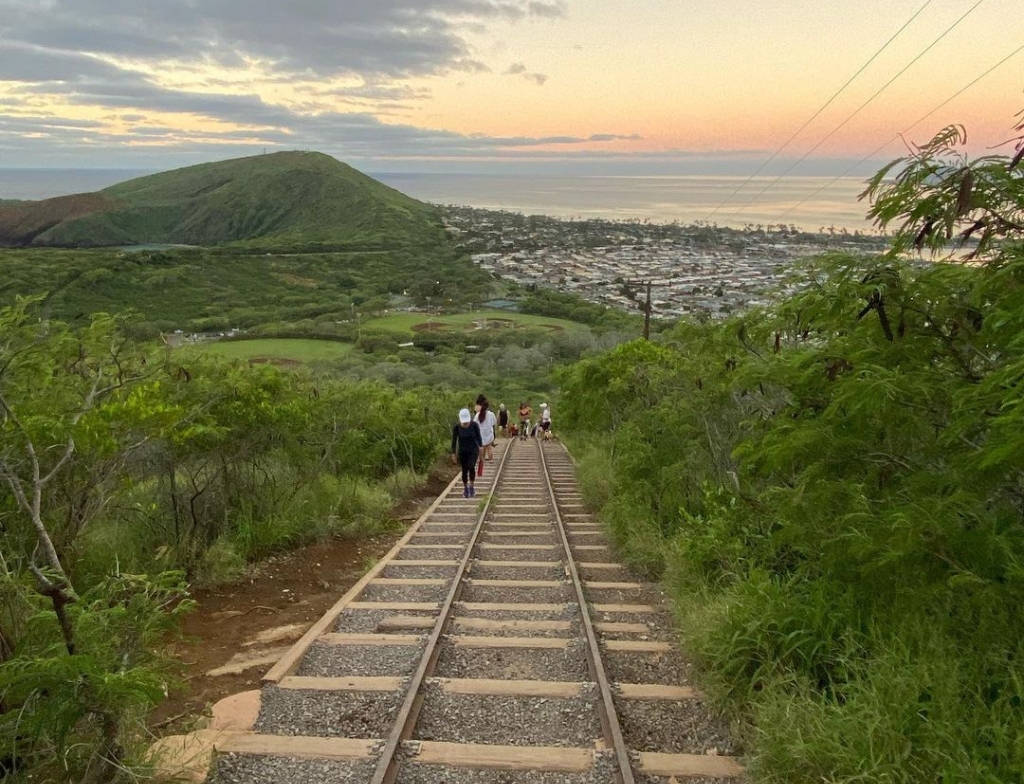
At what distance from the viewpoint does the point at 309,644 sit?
20.7 feet

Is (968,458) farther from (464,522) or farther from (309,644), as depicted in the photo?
(464,522)

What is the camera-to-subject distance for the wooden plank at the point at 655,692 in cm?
533

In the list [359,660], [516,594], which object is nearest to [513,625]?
[516,594]

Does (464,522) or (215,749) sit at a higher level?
(215,749)

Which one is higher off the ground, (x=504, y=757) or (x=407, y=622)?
(x=504, y=757)

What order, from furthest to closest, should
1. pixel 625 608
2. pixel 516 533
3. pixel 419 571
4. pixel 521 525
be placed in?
pixel 521 525 → pixel 516 533 → pixel 419 571 → pixel 625 608

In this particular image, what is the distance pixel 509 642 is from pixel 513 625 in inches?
21.4

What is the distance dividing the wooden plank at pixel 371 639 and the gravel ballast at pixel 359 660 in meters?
0.07

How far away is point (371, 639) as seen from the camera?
6.49 metres

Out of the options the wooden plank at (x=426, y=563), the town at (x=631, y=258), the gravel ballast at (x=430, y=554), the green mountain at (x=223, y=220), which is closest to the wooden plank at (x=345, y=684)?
the wooden plank at (x=426, y=563)

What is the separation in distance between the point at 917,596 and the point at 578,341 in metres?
75.2

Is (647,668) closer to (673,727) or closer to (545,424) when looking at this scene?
(673,727)

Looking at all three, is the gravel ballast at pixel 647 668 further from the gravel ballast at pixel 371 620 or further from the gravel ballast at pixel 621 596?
the gravel ballast at pixel 371 620

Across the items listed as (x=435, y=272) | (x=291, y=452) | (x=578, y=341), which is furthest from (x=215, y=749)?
(x=435, y=272)
